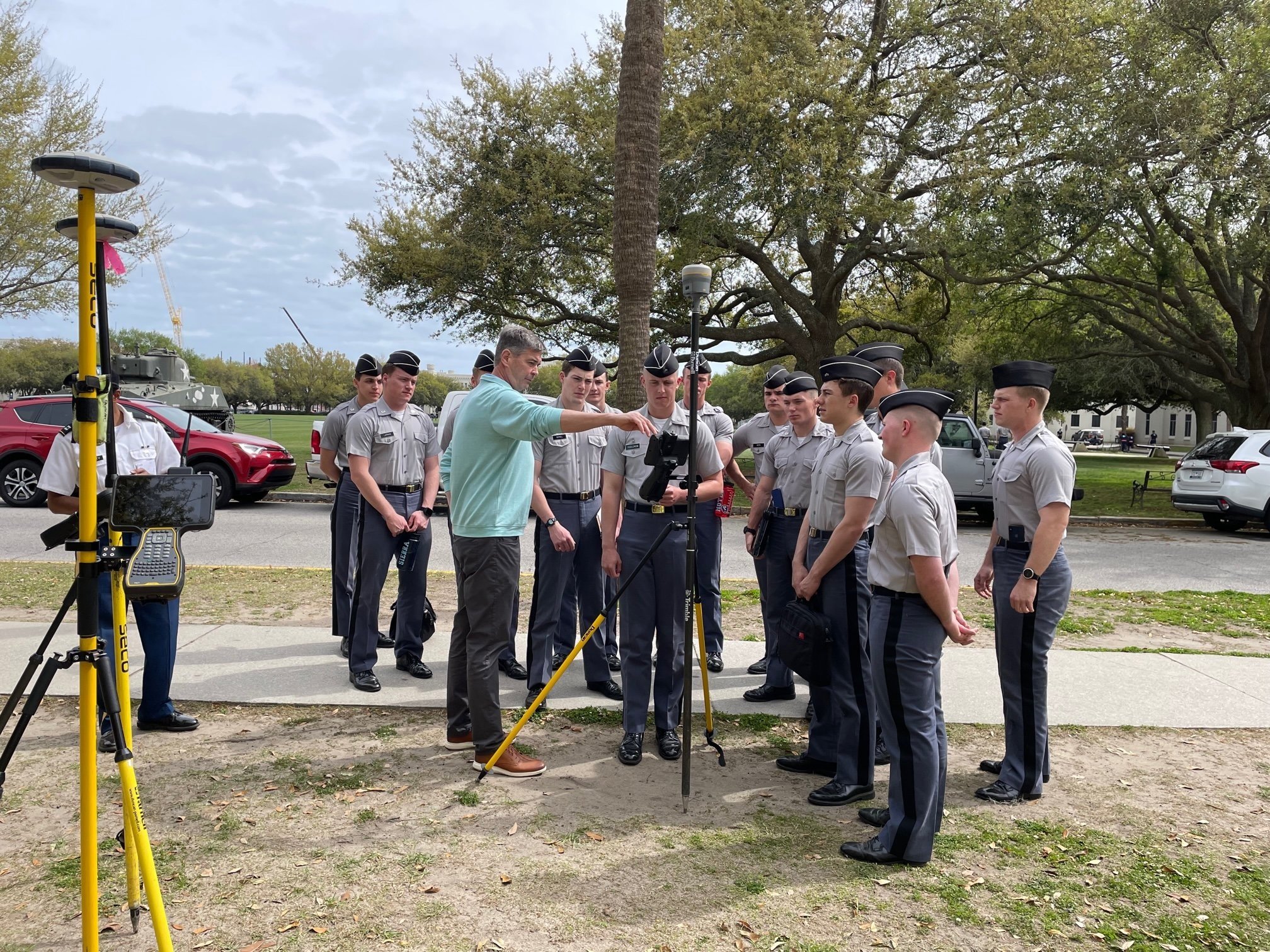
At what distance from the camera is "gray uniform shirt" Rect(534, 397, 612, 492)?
19.8ft

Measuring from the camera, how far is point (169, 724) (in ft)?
15.8

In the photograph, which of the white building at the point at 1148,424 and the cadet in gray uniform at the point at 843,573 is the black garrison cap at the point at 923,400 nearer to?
the cadet in gray uniform at the point at 843,573

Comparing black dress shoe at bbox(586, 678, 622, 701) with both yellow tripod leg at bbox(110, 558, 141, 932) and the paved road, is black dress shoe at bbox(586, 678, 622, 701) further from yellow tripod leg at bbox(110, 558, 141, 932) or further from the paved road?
the paved road

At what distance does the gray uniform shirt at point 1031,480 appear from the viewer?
404cm

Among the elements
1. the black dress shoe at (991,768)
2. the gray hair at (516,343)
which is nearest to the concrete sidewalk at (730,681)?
the black dress shoe at (991,768)

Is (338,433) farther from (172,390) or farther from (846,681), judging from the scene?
(172,390)

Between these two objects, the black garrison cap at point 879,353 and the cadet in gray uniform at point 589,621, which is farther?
the cadet in gray uniform at point 589,621

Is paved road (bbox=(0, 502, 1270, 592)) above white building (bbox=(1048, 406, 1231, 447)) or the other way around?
the other way around

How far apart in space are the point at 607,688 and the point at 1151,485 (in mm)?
23091

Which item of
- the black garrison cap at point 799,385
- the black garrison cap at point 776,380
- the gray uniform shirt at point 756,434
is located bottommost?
the gray uniform shirt at point 756,434

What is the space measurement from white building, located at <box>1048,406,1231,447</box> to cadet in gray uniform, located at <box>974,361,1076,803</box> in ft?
231

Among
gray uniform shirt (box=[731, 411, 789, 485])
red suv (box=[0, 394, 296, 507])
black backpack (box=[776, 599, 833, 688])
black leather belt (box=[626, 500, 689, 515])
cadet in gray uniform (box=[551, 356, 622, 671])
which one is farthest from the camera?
red suv (box=[0, 394, 296, 507])

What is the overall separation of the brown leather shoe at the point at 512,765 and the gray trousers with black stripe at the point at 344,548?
224 cm

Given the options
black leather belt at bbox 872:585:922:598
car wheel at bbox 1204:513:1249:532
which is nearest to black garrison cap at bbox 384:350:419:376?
black leather belt at bbox 872:585:922:598
